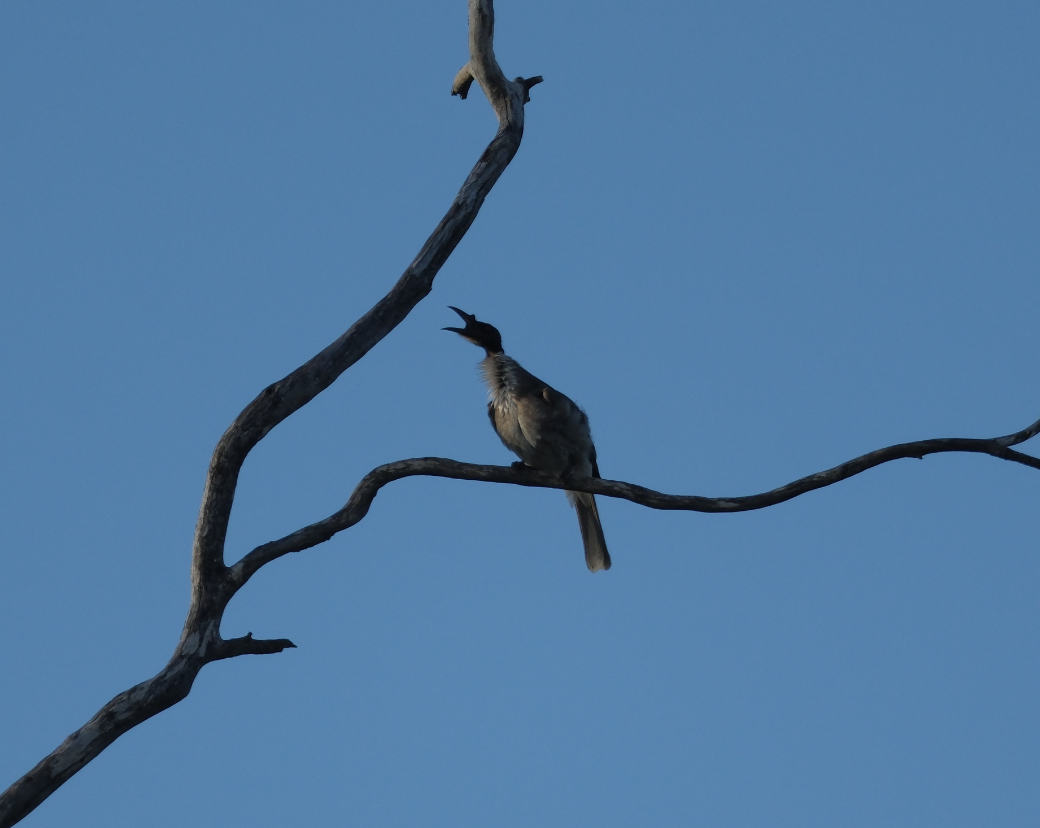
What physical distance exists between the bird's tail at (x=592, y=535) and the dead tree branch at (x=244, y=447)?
6.99 ft

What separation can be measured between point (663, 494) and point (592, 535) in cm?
202

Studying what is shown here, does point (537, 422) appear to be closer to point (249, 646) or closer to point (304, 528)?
point (304, 528)

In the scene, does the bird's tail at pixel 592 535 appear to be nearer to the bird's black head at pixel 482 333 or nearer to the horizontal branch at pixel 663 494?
the bird's black head at pixel 482 333

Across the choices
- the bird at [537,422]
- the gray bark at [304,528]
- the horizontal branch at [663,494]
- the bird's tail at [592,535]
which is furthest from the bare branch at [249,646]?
the bird's tail at [592,535]

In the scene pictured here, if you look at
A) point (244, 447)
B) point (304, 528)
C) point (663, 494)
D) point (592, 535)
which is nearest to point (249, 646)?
point (304, 528)

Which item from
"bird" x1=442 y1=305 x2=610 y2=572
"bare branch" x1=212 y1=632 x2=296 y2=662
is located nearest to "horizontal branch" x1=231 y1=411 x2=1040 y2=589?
"bare branch" x1=212 y1=632 x2=296 y2=662

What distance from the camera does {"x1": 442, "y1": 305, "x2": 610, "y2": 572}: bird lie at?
8.46 m

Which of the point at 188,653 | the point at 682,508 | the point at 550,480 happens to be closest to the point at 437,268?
the point at 550,480

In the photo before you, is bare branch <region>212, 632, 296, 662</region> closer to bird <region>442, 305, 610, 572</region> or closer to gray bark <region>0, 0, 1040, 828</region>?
gray bark <region>0, 0, 1040, 828</region>

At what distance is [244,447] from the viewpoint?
719 centimetres

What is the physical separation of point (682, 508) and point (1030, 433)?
2125 mm

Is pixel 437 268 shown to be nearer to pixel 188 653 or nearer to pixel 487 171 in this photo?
pixel 487 171

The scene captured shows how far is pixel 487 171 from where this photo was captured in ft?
27.7

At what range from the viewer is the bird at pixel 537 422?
846 cm
